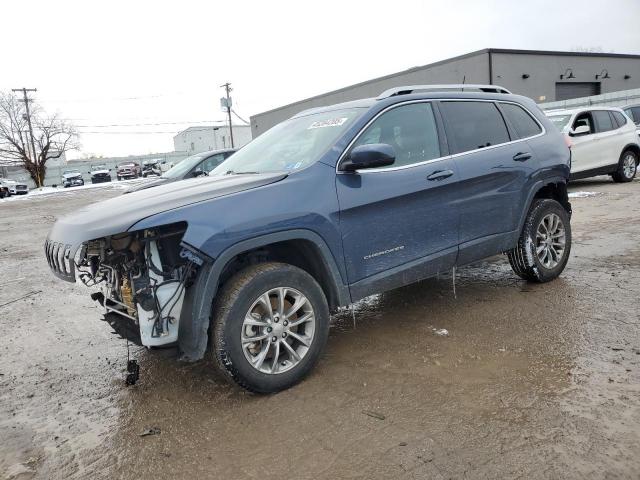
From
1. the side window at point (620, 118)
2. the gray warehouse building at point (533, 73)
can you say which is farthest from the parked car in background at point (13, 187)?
the side window at point (620, 118)

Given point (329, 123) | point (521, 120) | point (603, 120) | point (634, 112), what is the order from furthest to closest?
point (634, 112), point (603, 120), point (521, 120), point (329, 123)

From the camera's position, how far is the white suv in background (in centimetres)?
1162

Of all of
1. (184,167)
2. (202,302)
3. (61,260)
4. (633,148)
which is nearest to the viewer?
(202,302)

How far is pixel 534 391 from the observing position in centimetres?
303

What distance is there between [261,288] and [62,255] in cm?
119

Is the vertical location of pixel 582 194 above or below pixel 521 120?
below

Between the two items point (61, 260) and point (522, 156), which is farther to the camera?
point (522, 156)

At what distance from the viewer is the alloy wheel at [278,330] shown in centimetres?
311

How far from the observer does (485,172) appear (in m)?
4.34

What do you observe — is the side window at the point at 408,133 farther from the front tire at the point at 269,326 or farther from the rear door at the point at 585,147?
the rear door at the point at 585,147

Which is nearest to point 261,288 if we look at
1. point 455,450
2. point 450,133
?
point 455,450

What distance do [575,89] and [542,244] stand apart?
3265 centimetres

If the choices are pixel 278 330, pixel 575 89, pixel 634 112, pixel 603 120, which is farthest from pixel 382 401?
pixel 575 89

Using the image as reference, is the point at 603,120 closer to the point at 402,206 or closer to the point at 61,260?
the point at 402,206
